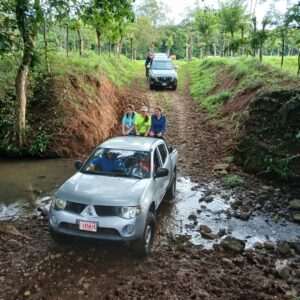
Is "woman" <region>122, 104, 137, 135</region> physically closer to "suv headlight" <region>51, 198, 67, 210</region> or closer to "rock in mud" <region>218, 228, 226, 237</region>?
"rock in mud" <region>218, 228, 226, 237</region>

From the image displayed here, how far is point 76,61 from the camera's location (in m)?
17.1

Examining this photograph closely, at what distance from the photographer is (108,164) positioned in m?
6.81

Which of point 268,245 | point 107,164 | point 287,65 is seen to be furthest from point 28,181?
point 287,65

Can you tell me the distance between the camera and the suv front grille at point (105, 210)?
564cm

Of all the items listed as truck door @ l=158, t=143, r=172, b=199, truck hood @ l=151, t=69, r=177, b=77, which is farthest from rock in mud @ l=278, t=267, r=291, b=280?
truck hood @ l=151, t=69, r=177, b=77

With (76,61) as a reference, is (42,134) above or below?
below

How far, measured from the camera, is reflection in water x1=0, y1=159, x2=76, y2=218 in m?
8.55

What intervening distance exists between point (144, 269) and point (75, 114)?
899 cm

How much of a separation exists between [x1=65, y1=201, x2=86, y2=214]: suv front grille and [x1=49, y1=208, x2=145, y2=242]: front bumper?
0.07m

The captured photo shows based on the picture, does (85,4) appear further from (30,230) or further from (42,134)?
(30,230)

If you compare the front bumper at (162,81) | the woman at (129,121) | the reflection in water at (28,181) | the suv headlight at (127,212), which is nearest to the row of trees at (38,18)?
the reflection in water at (28,181)

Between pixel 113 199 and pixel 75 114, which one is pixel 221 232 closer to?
pixel 113 199

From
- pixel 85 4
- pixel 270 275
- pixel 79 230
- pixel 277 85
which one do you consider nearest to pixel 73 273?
pixel 79 230

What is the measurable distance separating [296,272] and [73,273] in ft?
11.7
